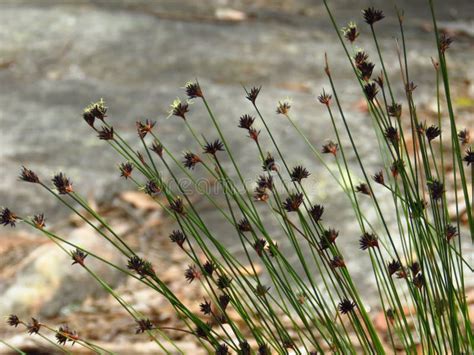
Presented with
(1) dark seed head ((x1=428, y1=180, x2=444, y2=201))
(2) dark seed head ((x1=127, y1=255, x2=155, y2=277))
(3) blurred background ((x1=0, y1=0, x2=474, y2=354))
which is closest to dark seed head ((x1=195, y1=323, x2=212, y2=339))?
(2) dark seed head ((x1=127, y1=255, x2=155, y2=277))

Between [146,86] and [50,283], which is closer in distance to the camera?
[50,283]

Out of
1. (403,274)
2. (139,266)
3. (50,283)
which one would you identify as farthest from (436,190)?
(50,283)

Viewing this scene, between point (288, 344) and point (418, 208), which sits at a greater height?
point (418, 208)

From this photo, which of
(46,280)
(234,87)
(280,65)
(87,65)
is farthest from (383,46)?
(46,280)

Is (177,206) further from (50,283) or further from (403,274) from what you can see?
(50,283)

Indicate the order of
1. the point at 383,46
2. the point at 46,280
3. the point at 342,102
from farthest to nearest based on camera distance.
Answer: the point at 383,46
the point at 342,102
the point at 46,280

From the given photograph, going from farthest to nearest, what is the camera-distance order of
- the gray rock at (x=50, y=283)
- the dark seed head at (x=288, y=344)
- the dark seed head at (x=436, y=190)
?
the gray rock at (x=50, y=283), the dark seed head at (x=288, y=344), the dark seed head at (x=436, y=190)

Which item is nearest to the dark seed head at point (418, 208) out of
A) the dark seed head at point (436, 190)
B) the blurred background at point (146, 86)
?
the dark seed head at point (436, 190)

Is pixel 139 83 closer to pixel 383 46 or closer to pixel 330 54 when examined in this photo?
pixel 330 54

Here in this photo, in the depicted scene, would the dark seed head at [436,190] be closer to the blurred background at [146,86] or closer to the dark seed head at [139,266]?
the dark seed head at [139,266]
